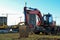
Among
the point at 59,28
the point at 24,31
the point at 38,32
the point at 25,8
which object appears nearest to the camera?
the point at 24,31

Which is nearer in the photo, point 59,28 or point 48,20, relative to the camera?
point 48,20

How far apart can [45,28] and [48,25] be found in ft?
2.47

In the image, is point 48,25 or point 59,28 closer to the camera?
point 48,25

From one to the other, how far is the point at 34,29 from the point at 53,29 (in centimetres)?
370

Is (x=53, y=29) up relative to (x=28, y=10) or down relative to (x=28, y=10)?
down

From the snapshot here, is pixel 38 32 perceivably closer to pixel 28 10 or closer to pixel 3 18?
pixel 28 10

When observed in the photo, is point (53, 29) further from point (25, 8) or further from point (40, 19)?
point (25, 8)

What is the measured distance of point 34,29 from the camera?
34.9 m

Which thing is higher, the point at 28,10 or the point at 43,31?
the point at 28,10

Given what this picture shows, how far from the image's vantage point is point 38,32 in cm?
3519

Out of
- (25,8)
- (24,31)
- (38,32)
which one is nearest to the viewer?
(24,31)

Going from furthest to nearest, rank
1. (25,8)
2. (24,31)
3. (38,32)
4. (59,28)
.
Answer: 1. (59,28)
2. (38,32)
3. (25,8)
4. (24,31)

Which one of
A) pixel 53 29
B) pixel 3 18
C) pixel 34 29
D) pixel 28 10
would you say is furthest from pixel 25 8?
pixel 3 18

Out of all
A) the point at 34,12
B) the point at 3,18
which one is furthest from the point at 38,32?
the point at 3,18
